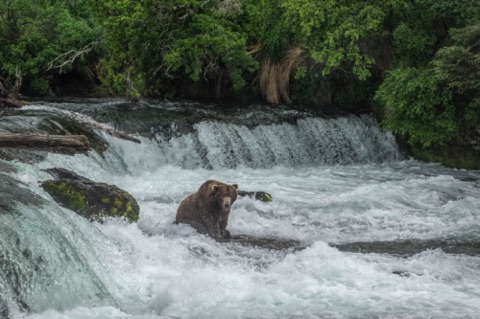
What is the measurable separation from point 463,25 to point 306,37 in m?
3.33

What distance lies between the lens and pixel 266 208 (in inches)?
410

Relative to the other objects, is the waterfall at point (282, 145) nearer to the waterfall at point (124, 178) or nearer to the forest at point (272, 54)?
the waterfall at point (124, 178)

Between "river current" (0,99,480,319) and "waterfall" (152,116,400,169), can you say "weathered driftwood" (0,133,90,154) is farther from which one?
"waterfall" (152,116,400,169)

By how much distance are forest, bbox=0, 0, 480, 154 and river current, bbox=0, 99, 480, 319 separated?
1.74m

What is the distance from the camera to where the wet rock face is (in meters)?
8.65

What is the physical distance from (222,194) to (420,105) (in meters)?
6.50

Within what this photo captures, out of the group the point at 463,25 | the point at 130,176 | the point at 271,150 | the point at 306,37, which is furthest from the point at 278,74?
the point at 130,176

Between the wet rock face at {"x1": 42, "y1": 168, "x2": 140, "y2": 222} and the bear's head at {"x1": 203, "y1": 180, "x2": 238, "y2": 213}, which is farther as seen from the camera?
the wet rock face at {"x1": 42, "y1": 168, "x2": 140, "y2": 222}

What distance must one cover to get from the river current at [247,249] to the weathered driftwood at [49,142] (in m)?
0.64

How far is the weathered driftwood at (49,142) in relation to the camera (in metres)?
7.69

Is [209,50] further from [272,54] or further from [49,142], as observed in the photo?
[49,142]

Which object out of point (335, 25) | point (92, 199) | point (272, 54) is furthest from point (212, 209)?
point (272, 54)

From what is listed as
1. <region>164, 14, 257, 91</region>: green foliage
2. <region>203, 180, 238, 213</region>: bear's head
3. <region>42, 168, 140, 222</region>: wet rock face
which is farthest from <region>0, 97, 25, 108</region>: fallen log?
→ <region>203, 180, 238, 213</region>: bear's head

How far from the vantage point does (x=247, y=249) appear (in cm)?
835
